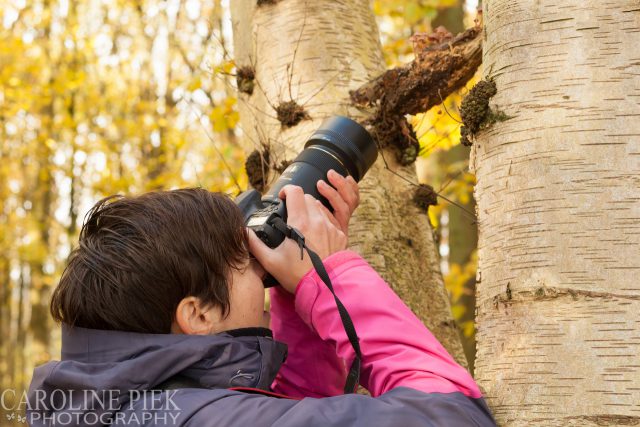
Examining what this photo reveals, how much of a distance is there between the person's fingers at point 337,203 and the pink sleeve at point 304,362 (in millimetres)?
249

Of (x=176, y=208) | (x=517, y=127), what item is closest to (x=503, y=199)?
(x=517, y=127)

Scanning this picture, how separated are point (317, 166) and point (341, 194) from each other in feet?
0.33

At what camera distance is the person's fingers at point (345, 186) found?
77.5 inches

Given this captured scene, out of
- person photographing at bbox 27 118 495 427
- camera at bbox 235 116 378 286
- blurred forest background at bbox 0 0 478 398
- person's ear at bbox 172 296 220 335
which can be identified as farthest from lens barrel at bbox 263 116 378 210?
blurred forest background at bbox 0 0 478 398

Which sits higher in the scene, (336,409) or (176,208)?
(176,208)

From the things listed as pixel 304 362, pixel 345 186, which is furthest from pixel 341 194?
pixel 304 362

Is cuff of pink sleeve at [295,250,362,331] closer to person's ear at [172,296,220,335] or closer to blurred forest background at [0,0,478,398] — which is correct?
person's ear at [172,296,220,335]

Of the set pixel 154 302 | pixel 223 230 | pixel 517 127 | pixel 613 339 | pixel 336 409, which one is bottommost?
pixel 336 409

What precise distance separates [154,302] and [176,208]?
0.71 ft

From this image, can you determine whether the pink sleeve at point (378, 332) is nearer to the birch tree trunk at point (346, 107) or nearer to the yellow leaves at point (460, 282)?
the birch tree trunk at point (346, 107)

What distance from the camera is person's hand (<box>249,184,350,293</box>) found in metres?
1.76

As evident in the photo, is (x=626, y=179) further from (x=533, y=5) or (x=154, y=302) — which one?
(x=154, y=302)

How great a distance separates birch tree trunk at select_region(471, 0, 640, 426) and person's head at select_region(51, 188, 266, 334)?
0.59 metres

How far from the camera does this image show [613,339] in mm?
1478
